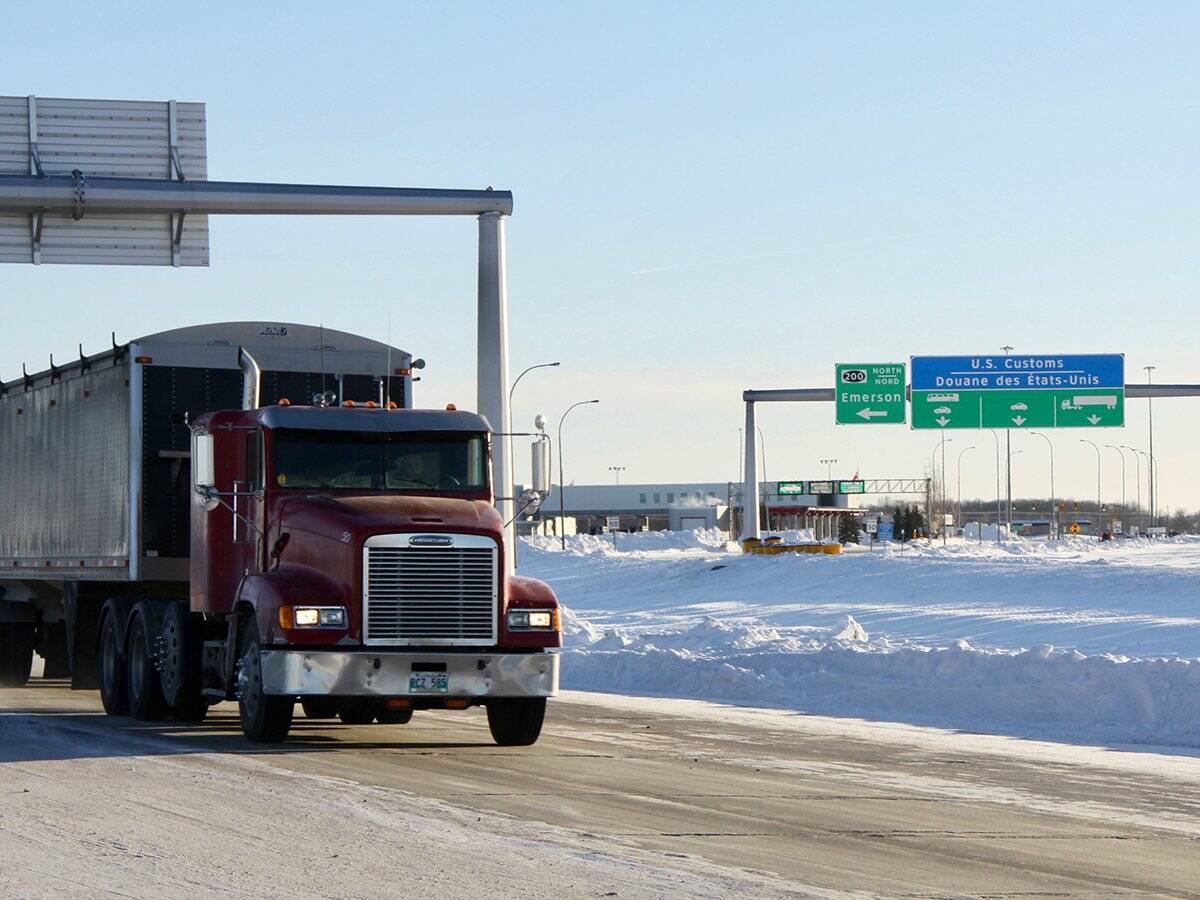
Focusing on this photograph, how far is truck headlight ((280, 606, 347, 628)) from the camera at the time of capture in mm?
15430

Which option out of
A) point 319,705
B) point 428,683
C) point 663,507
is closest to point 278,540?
point 319,705

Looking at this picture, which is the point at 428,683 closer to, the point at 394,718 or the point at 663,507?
the point at 394,718

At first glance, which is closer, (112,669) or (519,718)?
(519,718)

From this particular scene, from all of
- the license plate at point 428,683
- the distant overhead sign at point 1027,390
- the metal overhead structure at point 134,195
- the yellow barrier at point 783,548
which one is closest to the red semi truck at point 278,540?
the license plate at point 428,683

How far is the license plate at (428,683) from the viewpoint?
1550cm

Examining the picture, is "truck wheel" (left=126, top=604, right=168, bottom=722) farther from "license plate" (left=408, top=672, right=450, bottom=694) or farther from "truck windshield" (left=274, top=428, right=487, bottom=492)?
"license plate" (left=408, top=672, right=450, bottom=694)

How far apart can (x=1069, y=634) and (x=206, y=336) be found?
2128 centimetres

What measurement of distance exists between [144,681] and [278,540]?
3.12 metres

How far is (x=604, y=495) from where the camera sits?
647 ft

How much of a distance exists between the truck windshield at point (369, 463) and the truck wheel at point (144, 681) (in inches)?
125

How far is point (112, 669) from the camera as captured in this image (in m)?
19.9

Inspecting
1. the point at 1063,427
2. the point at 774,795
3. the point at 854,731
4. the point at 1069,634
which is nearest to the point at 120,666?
the point at 854,731

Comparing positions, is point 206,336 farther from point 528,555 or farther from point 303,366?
point 528,555

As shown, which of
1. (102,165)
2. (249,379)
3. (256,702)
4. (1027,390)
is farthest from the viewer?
(1027,390)
